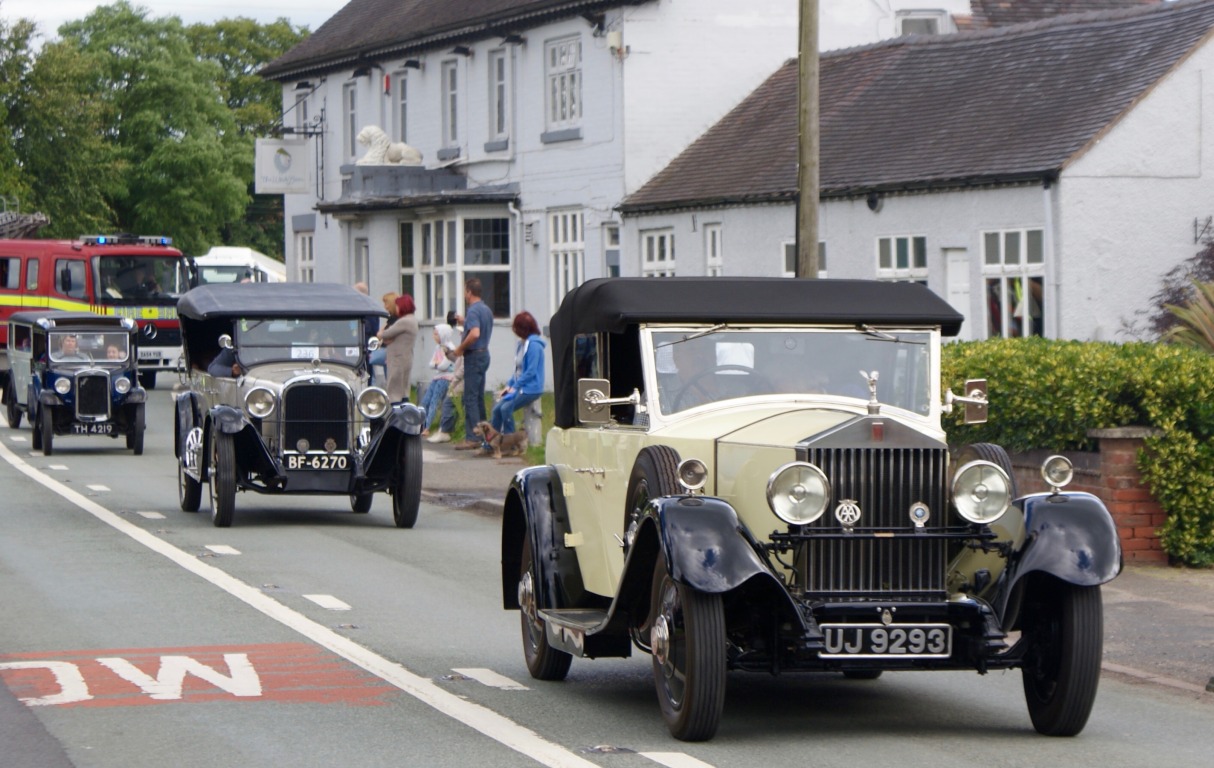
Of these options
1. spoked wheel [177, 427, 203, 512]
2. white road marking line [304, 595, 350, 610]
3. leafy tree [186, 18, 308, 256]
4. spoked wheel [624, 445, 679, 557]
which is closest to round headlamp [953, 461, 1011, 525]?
spoked wheel [624, 445, 679, 557]

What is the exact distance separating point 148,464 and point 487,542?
8781 mm

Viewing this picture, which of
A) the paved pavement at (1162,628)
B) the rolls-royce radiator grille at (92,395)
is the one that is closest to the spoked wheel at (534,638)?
the paved pavement at (1162,628)

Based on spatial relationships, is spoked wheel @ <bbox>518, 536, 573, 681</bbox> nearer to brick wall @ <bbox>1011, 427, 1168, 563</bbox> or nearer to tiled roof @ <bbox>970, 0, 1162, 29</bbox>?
brick wall @ <bbox>1011, 427, 1168, 563</bbox>

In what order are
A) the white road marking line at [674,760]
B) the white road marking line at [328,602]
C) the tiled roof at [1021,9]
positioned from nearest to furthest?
the white road marking line at [674,760], the white road marking line at [328,602], the tiled roof at [1021,9]

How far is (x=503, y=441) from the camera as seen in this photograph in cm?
2316

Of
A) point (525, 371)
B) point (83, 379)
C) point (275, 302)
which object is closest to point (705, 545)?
point (275, 302)

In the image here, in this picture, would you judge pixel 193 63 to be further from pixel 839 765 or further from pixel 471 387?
pixel 839 765

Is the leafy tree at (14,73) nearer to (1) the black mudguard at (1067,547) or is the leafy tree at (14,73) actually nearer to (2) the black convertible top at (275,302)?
(2) the black convertible top at (275,302)

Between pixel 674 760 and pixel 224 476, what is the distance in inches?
368

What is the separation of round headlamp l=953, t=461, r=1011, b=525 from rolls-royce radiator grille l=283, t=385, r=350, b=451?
962 cm

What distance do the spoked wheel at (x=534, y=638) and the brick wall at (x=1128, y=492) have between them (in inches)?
210

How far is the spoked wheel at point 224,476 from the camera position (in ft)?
52.5

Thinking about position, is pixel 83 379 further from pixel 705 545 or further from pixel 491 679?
pixel 705 545

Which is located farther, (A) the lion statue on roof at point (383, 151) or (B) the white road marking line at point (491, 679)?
(A) the lion statue on roof at point (383, 151)
